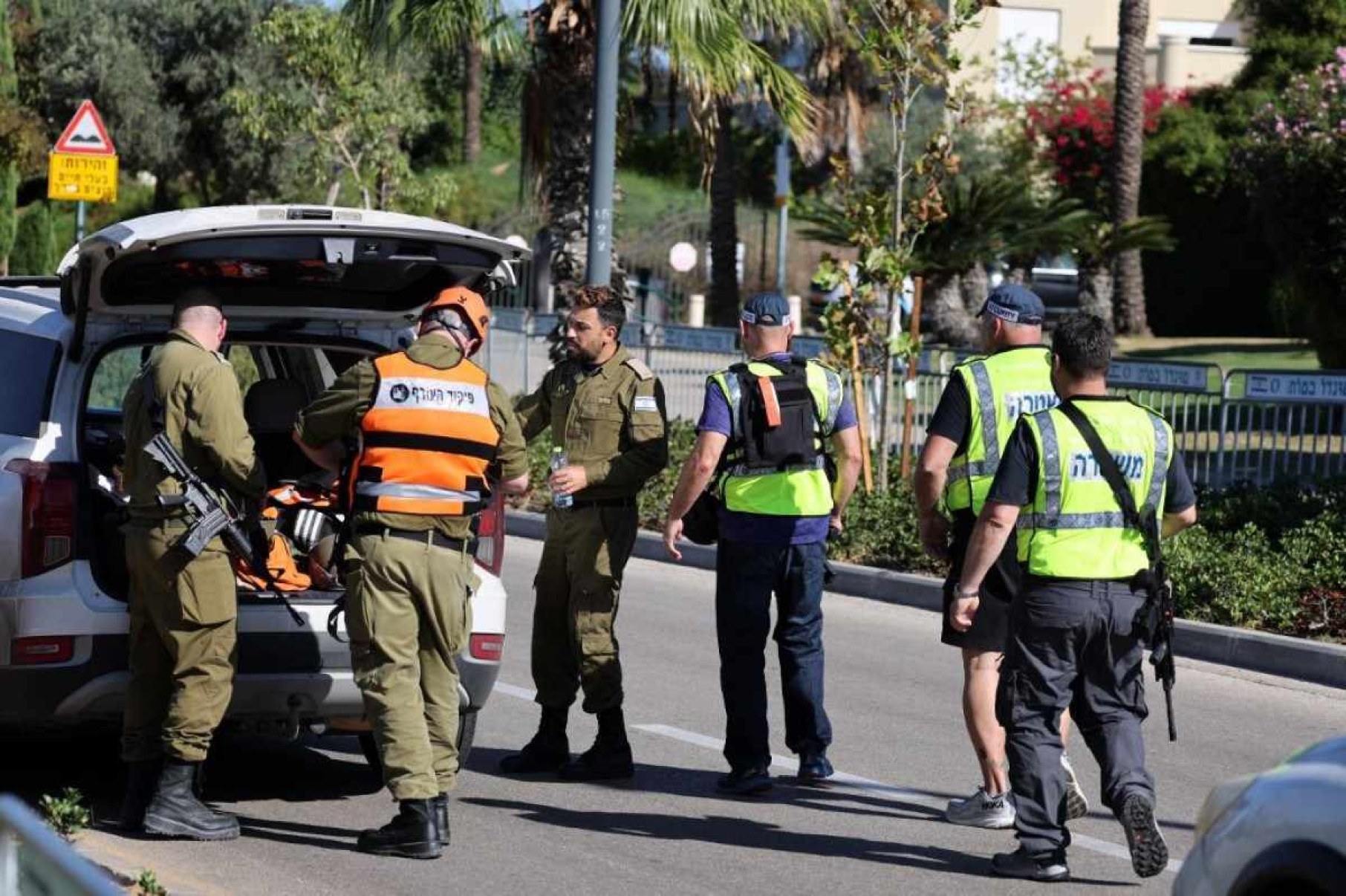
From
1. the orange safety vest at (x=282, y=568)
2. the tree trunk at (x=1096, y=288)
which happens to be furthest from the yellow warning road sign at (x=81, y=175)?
the tree trunk at (x=1096, y=288)

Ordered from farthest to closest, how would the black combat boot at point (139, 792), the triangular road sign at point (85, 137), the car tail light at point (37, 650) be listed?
1. the triangular road sign at point (85, 137)
2. the black combat boot at point (139, 792)
3. the car tail light at point (37, 650)

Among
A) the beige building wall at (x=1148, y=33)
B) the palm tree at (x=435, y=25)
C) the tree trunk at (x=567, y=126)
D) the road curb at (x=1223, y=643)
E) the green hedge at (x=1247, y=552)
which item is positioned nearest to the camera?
the road curb at (x=1223, y=643)

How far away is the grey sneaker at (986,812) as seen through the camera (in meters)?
7.03

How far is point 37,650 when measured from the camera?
252 inches

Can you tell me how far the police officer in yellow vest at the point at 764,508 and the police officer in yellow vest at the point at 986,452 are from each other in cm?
61

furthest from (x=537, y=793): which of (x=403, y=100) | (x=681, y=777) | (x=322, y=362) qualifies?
Result: (x=403, y=100)

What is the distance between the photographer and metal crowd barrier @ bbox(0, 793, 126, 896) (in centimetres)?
281

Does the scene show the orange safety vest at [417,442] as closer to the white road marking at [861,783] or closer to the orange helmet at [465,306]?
the orange helmet at [465,306]

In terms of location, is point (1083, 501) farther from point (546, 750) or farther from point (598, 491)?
point (546, 750)

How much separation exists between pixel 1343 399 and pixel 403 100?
75.0ft

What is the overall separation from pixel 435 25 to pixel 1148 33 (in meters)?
46.2

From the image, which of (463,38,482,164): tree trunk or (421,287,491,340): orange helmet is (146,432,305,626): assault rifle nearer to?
(421,287,491,340): orange helmet

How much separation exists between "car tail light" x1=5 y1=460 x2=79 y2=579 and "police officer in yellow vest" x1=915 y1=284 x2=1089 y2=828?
9.06 ft

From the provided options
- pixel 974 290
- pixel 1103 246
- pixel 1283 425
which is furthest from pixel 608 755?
pixel 974 290
